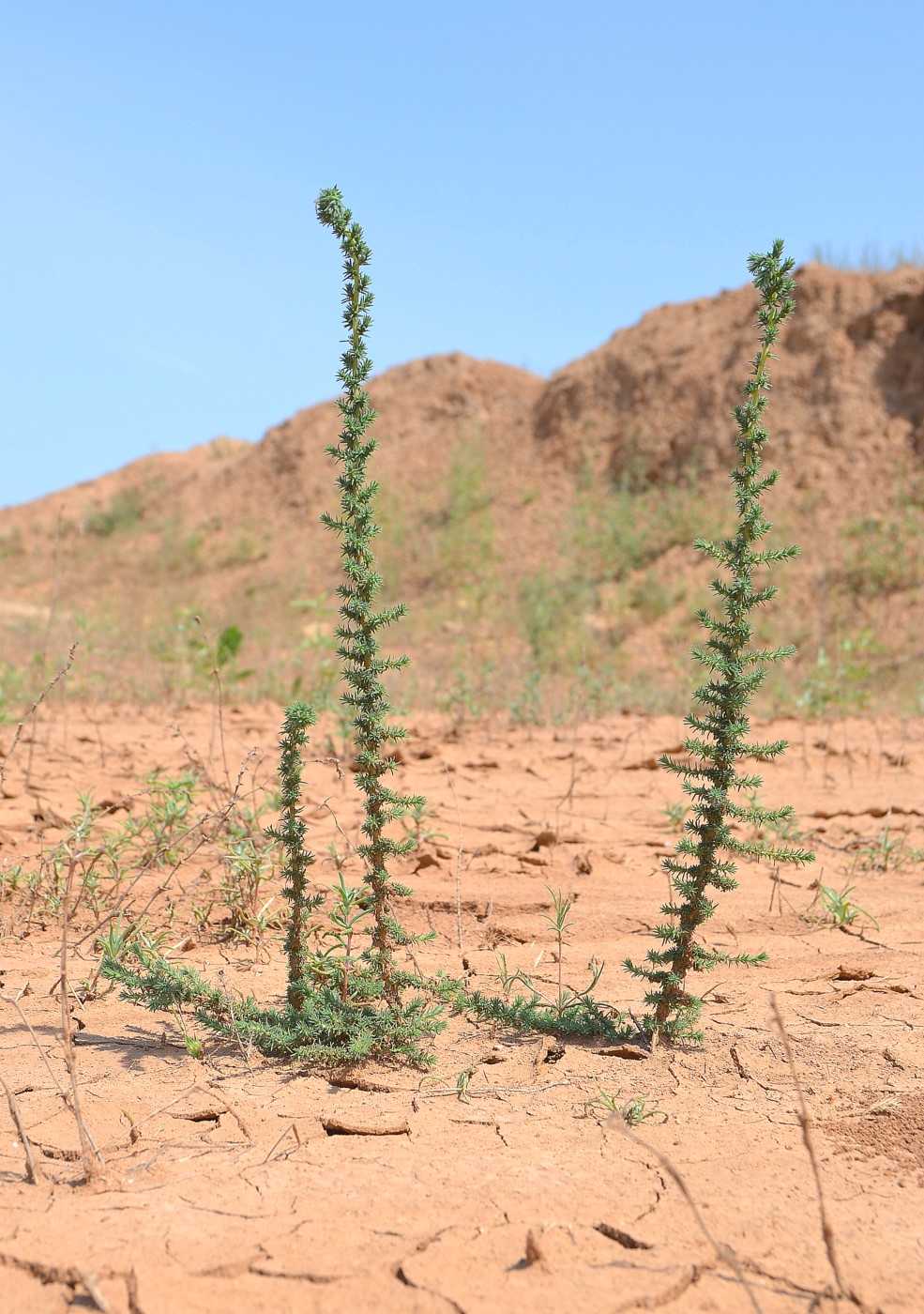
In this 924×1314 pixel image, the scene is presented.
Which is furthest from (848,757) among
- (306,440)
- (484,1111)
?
(306,440)

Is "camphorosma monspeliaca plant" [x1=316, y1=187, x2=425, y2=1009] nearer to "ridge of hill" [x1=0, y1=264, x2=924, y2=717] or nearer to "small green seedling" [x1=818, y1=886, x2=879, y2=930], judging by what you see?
"small green seedling" [x1=818, y1=886, x2=879, y2=930]

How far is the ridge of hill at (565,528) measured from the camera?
35.7 feet

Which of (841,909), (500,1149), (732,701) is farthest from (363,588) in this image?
(841,909)

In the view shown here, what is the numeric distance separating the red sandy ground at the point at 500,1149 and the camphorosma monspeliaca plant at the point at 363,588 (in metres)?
0.44

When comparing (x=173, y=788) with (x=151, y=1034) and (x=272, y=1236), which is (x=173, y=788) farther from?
(x=272, y=1236)

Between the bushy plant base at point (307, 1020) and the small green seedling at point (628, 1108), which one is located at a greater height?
the bushy plant base at point (307, 1020)

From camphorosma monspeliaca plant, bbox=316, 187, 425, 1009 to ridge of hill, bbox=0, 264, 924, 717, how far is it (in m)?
4.91

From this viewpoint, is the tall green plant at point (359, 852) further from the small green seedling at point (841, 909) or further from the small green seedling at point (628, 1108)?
the small green seedling at point (841, 909)

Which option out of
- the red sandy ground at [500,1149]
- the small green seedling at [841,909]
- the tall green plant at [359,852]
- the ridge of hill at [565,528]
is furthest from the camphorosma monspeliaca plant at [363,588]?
the ridge of hill at [565,528]

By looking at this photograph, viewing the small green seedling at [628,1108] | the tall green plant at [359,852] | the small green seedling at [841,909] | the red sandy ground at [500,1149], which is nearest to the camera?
the red sandy ground at [500,1149]

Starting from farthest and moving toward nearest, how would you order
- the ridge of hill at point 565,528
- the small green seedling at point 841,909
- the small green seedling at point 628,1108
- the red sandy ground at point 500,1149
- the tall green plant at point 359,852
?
the ridge of hill at point 565,528, the small green seedling at point 841,909, the tall green plant at point 359,852, the small green seedling at point 628,1108, the red sandy ground at point 500,1149

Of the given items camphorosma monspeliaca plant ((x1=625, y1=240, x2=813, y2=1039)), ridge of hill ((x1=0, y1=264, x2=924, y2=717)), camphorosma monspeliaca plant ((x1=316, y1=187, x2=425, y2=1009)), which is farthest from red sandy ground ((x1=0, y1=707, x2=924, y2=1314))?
ridge of hill ((x1=0, y1=264, x2=924, y2=717))

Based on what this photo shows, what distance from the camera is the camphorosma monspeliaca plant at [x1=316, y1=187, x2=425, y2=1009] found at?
7.71 ft

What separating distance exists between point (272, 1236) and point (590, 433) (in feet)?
57.4
